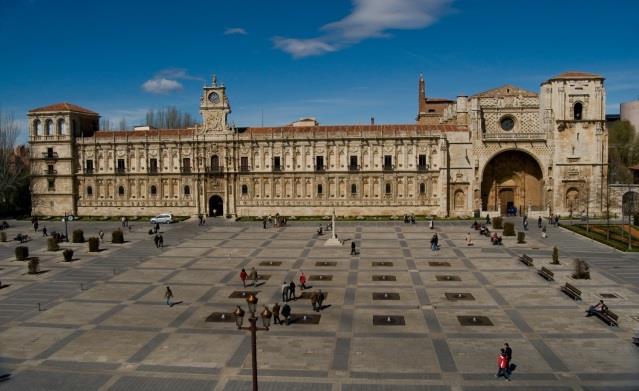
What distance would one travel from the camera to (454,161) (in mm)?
68188

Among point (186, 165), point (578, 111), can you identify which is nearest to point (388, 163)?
point (578, 111)

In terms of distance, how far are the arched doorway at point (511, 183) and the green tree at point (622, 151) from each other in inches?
1085

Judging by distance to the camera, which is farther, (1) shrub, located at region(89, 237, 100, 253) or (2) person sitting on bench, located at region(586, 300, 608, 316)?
(1) shrub, located at region(89, 237, 100, 253)

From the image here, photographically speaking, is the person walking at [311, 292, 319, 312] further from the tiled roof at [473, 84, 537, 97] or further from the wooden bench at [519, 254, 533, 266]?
the tiled roof at [473, 84, 537, 97]

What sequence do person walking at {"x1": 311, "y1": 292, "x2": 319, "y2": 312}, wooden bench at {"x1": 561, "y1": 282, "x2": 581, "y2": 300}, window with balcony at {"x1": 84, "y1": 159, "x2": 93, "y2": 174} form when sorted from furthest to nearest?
window with balcony at {"x1": 84, "y1": 159, "x2": 93, "y2": 174}, wooden bench at {"x1": 561, "y1": 282, "x2": 581, "y2": 300}, person walking at {"x1": 311, "y1": 292, "x2": 319, "y2": 312}

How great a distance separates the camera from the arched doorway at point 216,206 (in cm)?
7150

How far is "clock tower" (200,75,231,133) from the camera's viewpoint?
69.7 m

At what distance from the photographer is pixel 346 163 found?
6962cm

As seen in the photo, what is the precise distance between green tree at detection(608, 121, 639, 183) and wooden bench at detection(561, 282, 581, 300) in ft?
219

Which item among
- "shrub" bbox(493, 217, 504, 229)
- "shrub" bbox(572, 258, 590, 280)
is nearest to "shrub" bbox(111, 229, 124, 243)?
"shrub" bbox(493, 217, 504, 229)

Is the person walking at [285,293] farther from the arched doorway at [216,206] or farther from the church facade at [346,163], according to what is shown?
the arched doorway at [216,206]

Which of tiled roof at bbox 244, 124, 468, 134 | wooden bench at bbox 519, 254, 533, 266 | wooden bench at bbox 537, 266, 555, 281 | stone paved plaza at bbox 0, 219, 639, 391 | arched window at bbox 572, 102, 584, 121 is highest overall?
arched window at bbox 572, 102, 584, 121

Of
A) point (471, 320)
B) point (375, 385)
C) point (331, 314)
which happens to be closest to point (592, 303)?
point (471, 320)

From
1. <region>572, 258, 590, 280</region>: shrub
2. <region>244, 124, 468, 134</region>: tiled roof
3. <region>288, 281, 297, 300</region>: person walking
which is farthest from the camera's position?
<region>244, 124, 468, 134</region>: tiled roof
